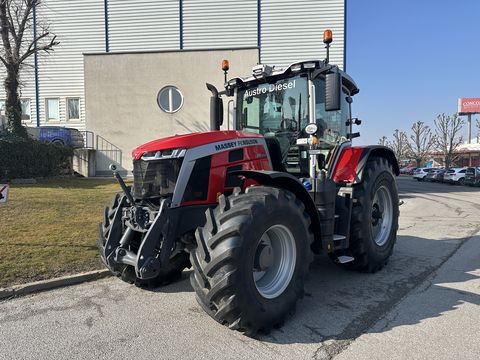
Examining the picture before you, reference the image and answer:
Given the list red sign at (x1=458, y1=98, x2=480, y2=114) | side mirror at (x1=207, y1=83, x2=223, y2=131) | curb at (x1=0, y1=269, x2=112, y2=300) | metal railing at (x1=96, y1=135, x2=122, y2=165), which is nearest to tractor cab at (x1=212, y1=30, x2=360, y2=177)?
side mirror at (x1=207, y1=83, x2=223, y2=131)

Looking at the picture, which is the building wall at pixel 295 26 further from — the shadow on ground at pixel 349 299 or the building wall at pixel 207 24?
the shadow on ground at pixel 349 299

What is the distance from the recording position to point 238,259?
331 centimetres

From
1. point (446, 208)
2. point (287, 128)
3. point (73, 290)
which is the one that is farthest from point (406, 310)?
point (446, 208)

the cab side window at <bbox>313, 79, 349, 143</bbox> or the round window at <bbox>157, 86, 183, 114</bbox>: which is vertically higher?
the round window at <bbox>157, 86, 183, 114</bbox>

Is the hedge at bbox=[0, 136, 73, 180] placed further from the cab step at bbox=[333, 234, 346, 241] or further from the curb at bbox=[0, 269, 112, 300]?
the cab step at bbox=[333, 234, 346, 241]

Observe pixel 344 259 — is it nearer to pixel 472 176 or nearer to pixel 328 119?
pixel 328 119

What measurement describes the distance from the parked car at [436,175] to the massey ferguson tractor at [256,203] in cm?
3319

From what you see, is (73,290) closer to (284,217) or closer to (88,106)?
(284,217)

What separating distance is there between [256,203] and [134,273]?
198 cm

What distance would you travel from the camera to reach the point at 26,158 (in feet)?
48.5

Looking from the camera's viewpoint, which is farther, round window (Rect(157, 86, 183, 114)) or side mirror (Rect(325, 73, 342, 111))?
round window (Rect(157, 86, 183, 114))

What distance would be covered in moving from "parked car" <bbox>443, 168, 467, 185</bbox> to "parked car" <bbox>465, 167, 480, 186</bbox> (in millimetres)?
536

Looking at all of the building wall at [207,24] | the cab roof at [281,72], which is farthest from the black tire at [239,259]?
the building wall at [207,24]

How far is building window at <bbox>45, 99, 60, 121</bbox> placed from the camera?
26438 mm
